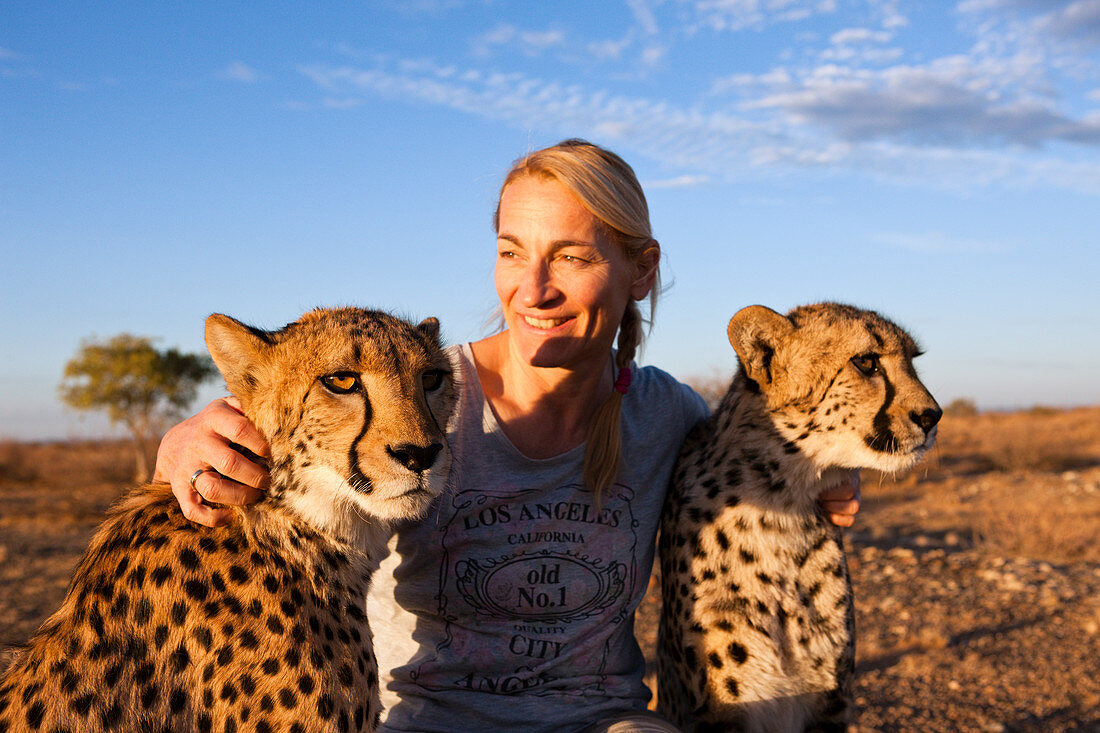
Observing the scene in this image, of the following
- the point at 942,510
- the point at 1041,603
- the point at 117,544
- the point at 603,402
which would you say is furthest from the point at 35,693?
the point at 942,510

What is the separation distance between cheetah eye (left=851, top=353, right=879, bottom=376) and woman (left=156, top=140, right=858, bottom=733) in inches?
13.1

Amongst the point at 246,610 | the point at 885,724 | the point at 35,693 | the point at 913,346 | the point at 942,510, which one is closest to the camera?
the point at 35,693

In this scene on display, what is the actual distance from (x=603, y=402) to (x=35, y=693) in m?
1.41

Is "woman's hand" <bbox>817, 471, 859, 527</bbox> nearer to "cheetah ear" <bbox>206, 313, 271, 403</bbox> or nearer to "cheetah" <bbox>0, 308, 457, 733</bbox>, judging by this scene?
"cheetah" <bbox>0, 308, 457, 733</bbox>

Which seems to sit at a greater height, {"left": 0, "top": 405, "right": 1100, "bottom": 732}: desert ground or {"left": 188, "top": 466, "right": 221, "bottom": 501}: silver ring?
{"left": 188, "top": 466, "right": 221, "bottom": 501}: silver ring

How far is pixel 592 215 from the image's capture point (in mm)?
2055

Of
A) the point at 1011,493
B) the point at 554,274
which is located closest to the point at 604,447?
the point at 554,274

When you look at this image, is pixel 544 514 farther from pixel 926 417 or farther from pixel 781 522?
pixel 926 417

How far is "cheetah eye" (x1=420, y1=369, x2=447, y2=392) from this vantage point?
1.65 m

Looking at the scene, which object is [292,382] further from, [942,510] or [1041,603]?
[942,510]

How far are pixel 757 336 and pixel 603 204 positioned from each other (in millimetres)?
520

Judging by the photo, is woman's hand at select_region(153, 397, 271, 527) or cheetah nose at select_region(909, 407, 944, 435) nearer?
woman's hand at select_region(153, 397, 271, 527)

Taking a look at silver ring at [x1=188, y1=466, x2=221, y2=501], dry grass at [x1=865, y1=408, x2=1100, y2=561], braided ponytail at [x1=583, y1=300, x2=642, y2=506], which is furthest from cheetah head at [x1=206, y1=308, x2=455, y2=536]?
dry grass at [x1=865, y1=408, x2=1100, y2=561]

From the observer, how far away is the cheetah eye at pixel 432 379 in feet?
5.41
